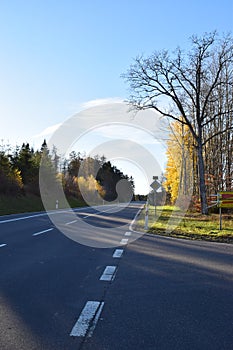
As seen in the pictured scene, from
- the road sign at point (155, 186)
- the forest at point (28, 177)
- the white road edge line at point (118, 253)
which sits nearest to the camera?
Result: the white road edge line at point (118, 253)

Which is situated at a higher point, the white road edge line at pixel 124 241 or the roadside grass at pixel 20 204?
the roadside grass at pixel 20 204

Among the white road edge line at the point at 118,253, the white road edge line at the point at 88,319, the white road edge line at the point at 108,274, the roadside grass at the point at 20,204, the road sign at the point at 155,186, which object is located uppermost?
the road sign at the point at 155,186

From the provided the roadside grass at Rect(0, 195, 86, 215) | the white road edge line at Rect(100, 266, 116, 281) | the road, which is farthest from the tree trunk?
the white road edge line at Rect(100, 266, 116, 281)

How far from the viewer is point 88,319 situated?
176 inches

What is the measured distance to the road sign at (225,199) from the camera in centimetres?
1678

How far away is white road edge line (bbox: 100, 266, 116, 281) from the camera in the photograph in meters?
6.68

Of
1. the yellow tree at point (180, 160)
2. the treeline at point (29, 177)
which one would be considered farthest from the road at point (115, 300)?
the treeline at point (29, 177)

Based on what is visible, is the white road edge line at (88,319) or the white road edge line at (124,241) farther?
the white road edge line at (124,241)

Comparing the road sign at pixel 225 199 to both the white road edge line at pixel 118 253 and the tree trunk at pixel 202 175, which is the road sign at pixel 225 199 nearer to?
the white road edge line at pixel 118 253

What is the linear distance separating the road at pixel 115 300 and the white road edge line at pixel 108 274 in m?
0.02

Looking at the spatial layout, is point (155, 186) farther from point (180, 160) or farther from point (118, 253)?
point (180, 160)

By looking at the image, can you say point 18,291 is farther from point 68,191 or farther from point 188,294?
point 68,191

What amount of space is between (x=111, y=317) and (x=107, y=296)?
95 centimetres

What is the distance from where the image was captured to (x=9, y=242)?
11.4 meters
